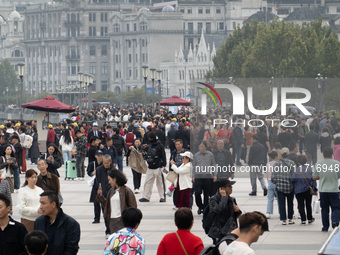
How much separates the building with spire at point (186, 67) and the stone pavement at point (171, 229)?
135 meters

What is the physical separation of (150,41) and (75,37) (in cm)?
2712

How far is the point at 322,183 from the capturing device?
17.0 m

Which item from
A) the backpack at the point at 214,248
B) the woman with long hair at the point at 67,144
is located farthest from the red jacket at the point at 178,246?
the woman with long hair at the point at 67,144

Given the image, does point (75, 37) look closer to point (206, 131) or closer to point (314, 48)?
point (314, 48)

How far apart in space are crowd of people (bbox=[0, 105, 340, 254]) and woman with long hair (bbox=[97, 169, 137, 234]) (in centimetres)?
1

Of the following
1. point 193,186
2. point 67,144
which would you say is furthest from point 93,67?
point 193,186

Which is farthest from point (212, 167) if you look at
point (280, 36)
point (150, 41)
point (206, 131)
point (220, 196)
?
point (150, 41)

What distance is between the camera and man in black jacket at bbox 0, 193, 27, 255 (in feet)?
32.8

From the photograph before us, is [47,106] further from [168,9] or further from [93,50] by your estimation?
[93,50]

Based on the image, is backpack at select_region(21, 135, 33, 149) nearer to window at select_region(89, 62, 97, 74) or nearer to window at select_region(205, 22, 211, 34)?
window at select_region(205, 22, 211, 34)

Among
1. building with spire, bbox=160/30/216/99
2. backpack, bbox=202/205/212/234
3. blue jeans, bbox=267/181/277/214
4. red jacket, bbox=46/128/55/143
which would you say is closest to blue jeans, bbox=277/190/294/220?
blue jeans, bbox=267/181/277/214

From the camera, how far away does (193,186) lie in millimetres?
19516

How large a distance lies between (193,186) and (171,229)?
6.40 feet

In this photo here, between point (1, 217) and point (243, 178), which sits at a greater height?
point (1, 217)
